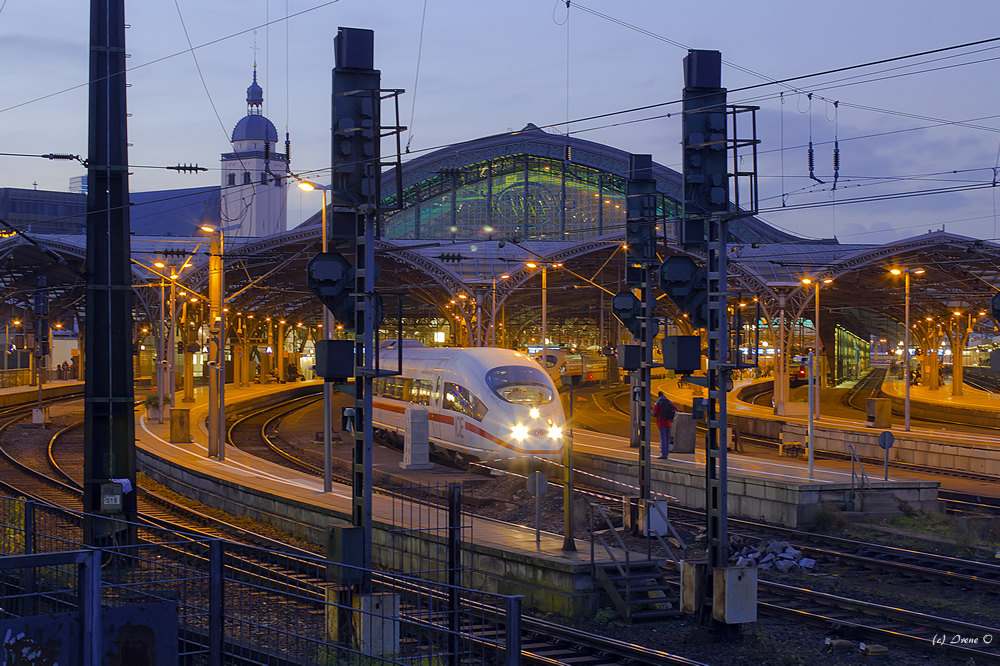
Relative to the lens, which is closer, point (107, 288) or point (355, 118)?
point (355, 118)

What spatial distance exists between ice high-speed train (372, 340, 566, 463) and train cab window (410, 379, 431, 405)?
0.03m

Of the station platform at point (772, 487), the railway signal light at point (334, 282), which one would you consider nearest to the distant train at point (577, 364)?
the station platform at point (772, 487)

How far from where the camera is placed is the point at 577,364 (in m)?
70.0

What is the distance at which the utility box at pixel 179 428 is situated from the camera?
94.5 feet

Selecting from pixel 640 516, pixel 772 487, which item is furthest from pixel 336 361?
pixel 772 487

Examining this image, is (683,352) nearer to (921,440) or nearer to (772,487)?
(772,487)

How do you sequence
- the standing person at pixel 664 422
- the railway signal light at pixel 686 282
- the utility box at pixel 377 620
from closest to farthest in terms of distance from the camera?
the utility box at pixel 377 620, the railway signal light at pixel 686 282, the standing person at pixel 664 422

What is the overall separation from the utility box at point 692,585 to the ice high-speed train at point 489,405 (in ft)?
35.6

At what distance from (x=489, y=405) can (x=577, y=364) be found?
155ft

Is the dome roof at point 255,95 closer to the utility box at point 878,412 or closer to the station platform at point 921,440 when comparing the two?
the station platform at point 921,440

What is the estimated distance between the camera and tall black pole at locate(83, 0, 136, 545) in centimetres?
1289

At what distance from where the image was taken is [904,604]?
13125 mm

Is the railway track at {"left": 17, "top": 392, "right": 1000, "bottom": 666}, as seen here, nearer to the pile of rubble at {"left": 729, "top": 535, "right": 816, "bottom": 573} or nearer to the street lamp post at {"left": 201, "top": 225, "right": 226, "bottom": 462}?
the pile of rubble at {"left": 729, "top": 535, "right": 816, "bottom": 573}

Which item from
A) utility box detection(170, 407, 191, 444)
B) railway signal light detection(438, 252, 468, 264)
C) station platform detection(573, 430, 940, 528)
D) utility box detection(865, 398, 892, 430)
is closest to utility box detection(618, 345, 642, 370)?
station platform detection(573, 430, 940, 528)
